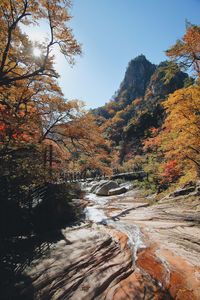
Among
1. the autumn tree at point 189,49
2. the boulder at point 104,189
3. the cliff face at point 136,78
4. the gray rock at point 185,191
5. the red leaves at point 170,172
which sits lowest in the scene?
the boulder at point 104,189

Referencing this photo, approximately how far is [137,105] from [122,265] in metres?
75.9

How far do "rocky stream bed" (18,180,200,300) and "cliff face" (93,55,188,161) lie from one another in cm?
2716

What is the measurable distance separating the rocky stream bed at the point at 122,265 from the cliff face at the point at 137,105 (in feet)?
89.1

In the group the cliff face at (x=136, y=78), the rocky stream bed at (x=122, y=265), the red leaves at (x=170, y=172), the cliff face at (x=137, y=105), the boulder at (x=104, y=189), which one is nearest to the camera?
the rocky stream bed at (x=122, y=265)

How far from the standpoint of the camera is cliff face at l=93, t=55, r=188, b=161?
50.1m

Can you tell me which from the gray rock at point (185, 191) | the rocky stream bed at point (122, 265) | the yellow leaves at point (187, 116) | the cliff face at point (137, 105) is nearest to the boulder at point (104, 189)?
the gray rock at point (185, 191)

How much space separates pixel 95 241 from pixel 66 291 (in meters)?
2.37

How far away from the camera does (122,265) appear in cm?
461

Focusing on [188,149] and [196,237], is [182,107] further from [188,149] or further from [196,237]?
[196,237]

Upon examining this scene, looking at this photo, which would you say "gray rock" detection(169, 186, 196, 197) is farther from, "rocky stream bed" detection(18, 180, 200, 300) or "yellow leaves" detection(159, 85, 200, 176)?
"rocky stream bed" detection(18, 180, 200, 300)

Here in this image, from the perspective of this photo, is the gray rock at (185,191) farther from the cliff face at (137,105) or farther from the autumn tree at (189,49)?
the cliff face at (137,105)

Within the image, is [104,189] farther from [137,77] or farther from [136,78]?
[137,77]

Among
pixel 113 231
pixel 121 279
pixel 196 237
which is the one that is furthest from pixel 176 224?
pixel 121 279

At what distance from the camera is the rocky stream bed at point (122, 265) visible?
3682 millimetres
